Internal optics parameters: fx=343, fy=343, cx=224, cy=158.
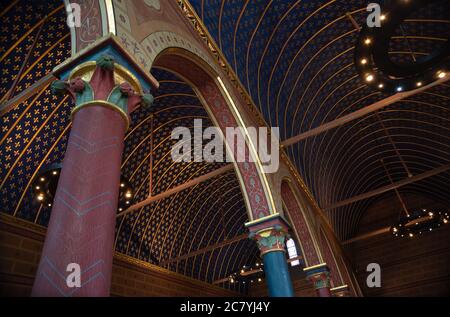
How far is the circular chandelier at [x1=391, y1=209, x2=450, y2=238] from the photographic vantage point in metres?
17.7

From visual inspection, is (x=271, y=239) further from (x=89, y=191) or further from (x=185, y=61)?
(x=89, y=191)

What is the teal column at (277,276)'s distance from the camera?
26.2ft

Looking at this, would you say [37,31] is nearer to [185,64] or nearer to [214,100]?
[185,64]

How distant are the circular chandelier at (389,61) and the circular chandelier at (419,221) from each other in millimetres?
11097

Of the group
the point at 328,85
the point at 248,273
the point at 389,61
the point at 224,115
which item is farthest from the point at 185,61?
the point at 248,273

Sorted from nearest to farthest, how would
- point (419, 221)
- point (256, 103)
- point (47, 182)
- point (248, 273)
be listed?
1. point (47, 182)
2. point (256, 103)
3. point (419, 221)
4. point (248, 273)

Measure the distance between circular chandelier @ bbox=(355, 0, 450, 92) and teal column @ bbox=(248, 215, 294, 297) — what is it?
15.2ft

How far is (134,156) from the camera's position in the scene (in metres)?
13.6

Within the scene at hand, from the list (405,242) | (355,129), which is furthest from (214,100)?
(405,242)

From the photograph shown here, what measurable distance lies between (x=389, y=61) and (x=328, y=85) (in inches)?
245

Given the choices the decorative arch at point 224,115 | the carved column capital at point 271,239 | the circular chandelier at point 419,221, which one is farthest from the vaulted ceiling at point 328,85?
the carved column capital at point 271,239

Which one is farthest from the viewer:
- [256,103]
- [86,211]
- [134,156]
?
[134,156]

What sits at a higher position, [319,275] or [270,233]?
[319,275]
